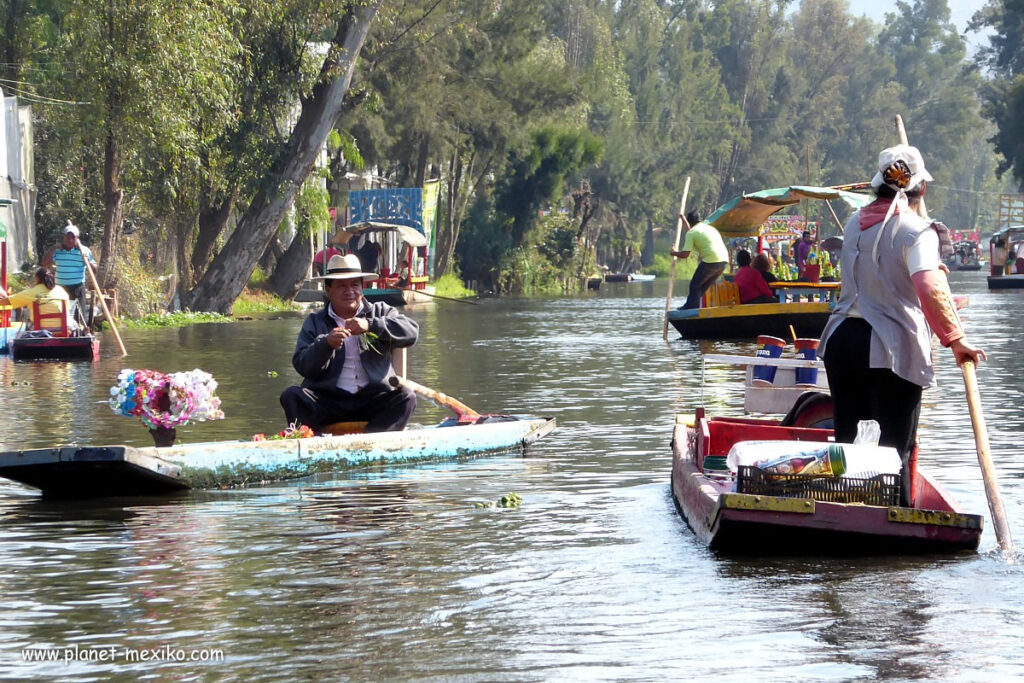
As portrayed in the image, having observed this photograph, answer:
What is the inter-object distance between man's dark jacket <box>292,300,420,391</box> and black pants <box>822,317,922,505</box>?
340 cm

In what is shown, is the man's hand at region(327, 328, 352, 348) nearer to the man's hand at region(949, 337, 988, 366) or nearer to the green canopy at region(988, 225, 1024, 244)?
the man's hand at region(949, 337, 988, 366)

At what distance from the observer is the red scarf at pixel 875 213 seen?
8203 millimetres

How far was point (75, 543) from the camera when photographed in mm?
8992

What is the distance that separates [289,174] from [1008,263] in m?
27.5

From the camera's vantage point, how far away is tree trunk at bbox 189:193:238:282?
3966 centimetres

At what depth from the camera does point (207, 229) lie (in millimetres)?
40250

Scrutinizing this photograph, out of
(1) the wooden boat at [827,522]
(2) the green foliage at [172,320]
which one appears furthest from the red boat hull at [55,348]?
(1) the wooden boat at [827,522]

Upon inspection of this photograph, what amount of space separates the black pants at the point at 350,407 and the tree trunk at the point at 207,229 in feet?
93.2

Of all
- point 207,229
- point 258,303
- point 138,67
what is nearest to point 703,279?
point 138,67

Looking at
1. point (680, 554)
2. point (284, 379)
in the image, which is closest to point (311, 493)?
point (680, 554)

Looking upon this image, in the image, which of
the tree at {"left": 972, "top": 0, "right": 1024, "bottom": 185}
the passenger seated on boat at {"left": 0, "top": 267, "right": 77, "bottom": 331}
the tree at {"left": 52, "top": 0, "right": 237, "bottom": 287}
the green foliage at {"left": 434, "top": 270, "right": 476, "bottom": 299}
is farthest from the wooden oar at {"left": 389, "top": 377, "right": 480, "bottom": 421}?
the tree at {"left": 972, "top": 0, "right": 1024, "bottom": 185}

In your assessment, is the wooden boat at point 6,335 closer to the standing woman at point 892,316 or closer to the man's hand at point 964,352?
the standing woman at point 892,316

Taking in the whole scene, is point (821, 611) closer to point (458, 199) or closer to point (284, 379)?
point (284, 379)

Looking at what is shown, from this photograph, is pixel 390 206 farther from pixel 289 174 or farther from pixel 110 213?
pixel 110 213
